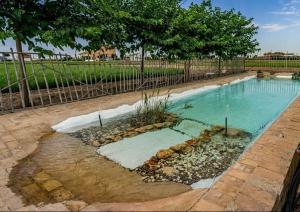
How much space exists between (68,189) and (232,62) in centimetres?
2007

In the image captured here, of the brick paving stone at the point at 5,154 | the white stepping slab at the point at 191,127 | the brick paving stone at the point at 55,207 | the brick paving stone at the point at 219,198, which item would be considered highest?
the brick paving stone at the point at 5,154

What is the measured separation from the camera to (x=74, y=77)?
1006 centimetres

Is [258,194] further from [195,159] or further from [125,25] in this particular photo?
[125,25]

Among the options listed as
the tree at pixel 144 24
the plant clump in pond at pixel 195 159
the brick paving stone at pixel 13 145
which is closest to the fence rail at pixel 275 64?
the tree at pixel 144 24

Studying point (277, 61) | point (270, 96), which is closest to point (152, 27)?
point (270, 96)

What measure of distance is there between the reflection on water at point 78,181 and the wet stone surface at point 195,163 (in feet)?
0.77

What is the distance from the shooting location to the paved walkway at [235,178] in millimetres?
2389

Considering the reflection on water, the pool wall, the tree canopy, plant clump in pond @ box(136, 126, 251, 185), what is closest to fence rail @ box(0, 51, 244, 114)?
the tree canopy

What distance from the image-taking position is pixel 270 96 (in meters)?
11.5

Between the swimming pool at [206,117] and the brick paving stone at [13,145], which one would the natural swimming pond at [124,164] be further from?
the brick paving stone at [13,145]

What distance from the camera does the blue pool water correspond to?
7.09m

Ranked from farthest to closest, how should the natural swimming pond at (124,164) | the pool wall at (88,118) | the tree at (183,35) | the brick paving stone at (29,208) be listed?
the tree at (183,35)
the pool wall at (88,118)
the natural swimming pond at (124,164)
the brick paving stone at (29,208)

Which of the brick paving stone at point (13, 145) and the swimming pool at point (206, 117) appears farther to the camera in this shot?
the swimming pool at point (206, 117)

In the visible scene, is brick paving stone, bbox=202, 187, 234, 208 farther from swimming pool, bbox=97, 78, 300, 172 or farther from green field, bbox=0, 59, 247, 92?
green field, bbox=0, 59, 247, 92
